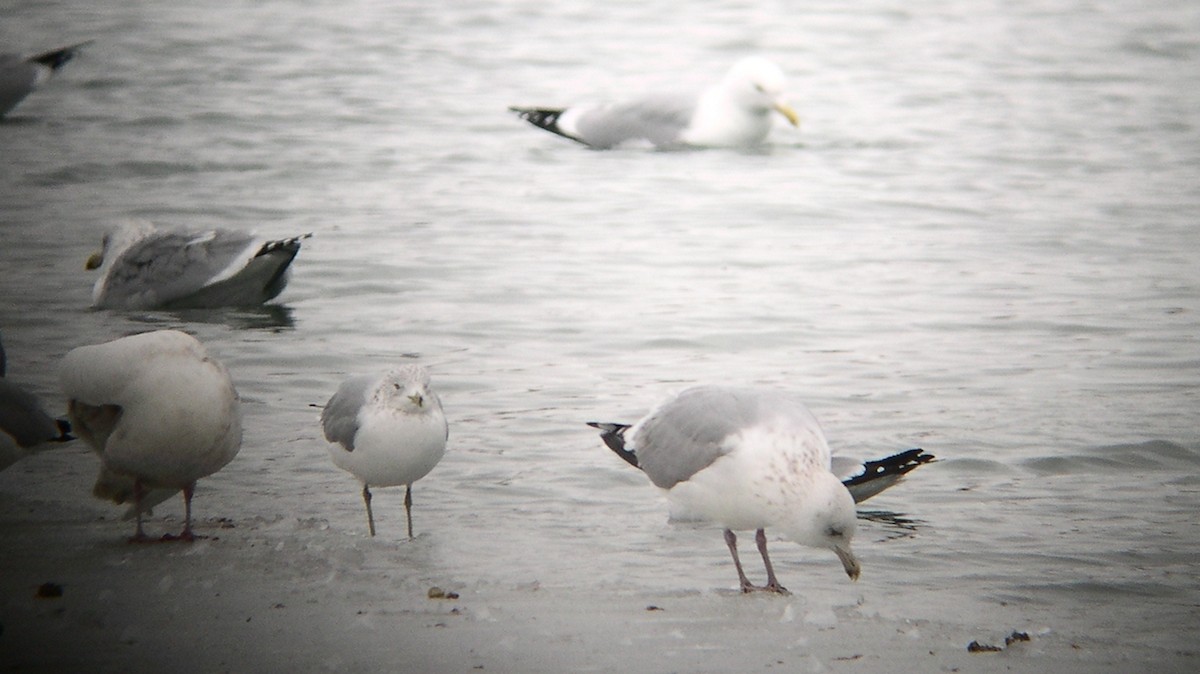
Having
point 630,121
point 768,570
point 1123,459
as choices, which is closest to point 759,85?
point 630,121

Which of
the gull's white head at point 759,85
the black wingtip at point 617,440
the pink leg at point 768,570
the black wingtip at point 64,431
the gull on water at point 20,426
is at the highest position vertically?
the gull on water at point 20,426

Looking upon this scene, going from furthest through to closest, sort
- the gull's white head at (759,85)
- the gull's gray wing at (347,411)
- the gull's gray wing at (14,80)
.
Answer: the gull's gray wing at (14,80)
the gull's white head at (759,85)
the gull's gray wing at (347,411)

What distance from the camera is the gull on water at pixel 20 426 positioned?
16.7 ft

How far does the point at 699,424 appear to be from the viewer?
5168 mm

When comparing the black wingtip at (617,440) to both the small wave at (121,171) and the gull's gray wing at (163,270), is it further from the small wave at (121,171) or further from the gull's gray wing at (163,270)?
the small wave at (121,171)

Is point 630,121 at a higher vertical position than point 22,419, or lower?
lower

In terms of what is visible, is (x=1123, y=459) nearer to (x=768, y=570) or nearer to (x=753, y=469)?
(x=768, y=570)

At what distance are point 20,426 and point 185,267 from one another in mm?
3809

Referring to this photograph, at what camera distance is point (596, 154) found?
1478 cm

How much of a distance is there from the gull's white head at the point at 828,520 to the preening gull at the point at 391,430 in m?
1.30

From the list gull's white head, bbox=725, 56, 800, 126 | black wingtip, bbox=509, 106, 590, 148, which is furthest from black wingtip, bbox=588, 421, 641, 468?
black wingtip, bbox=509, 106, 590, 148

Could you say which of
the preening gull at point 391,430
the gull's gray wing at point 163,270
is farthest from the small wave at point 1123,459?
the gull's gray wing at point 163,270

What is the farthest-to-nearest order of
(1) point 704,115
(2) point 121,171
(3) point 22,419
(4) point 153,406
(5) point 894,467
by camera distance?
(1) point 704,115
(2) point 121,171
(5) point 894,467
(3) point 22,419
(4) point 153,406

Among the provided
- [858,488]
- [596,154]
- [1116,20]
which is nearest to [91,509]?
[858,488]
